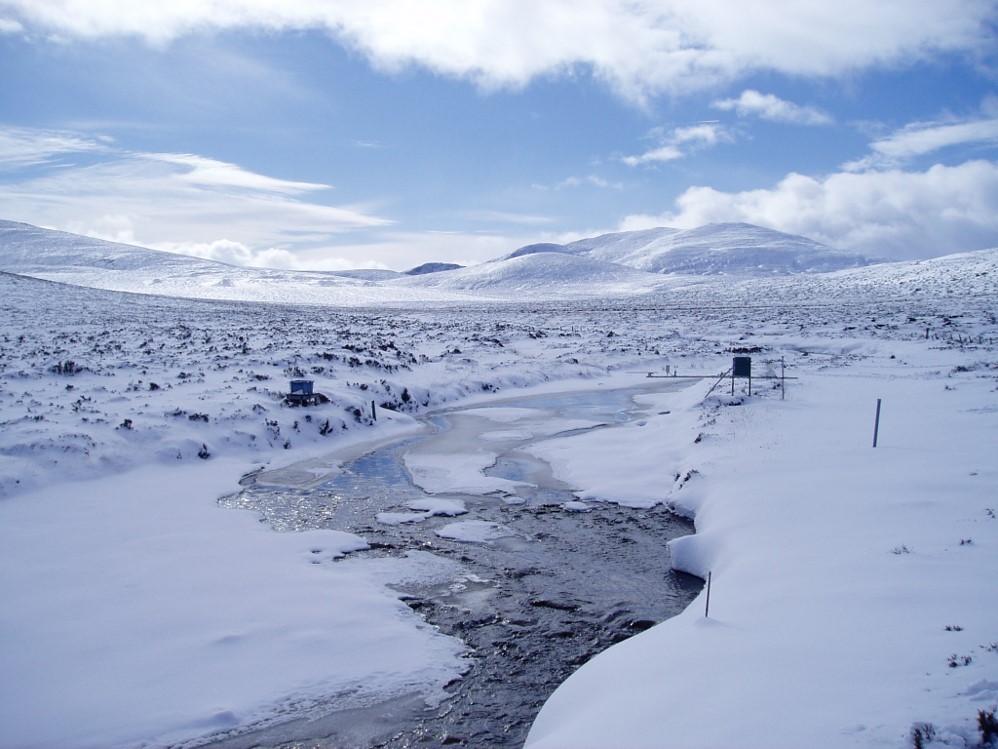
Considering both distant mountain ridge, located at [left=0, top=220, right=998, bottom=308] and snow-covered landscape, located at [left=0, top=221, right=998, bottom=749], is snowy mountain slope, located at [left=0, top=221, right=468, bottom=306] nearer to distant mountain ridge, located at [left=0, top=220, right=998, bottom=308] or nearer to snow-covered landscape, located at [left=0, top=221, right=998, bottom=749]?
distant mountain ridge, located at [left=0, top=220, right=998, bottom=308]

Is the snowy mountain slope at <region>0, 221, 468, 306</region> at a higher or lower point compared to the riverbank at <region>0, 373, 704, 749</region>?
higher

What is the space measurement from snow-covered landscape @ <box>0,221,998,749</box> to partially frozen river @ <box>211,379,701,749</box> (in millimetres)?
142

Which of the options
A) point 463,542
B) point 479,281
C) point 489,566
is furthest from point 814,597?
point 479,281

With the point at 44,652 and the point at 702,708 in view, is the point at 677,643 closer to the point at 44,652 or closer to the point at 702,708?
the point at 702,708

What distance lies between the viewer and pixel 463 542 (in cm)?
1078

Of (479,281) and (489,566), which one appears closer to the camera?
(489,566)

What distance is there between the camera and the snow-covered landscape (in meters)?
5.50

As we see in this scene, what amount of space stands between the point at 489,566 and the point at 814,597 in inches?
171

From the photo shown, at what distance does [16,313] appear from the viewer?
45125 mm

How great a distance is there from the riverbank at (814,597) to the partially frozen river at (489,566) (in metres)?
0.56

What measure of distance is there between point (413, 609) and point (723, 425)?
9990mm

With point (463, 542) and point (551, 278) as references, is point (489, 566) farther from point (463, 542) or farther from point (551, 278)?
point (551, 278)

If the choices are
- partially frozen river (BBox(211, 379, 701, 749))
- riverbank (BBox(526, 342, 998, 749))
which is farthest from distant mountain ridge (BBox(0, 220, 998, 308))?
partially frozen river (BBox(211, 379, 701, 749))

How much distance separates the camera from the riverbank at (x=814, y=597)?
475cm
